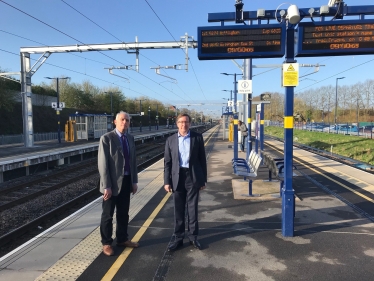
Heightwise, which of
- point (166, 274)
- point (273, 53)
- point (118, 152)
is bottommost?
point (166, 274)

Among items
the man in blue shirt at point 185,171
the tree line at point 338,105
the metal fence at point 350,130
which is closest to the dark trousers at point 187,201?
the man in blue shirt at point 185,171

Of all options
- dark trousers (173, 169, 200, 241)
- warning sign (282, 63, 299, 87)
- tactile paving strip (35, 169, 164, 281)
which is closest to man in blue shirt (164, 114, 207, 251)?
dark trousers (173, 169, 200, 241)

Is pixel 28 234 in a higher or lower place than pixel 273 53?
lower

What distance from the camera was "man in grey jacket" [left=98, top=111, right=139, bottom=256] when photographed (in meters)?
4.19

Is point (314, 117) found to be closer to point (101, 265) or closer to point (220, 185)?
point (220, 185)

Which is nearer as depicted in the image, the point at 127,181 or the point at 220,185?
the point at 127,181

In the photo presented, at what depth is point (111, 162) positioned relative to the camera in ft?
13.9

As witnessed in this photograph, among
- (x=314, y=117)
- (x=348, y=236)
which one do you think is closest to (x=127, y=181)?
(x=348, y=236)

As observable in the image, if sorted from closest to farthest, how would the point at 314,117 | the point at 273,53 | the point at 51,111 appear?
the point at 273,53, the point at 51,111, the point at 314,117

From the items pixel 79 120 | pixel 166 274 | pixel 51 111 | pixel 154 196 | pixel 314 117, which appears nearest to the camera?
pixel 166 274

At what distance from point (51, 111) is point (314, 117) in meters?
59.6

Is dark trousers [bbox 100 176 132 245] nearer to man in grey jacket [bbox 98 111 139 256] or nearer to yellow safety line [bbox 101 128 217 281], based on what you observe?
man in grey jacket [bbox 98 111 139 256]

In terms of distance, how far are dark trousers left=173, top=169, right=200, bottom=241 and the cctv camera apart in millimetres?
2667

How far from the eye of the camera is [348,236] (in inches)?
191
